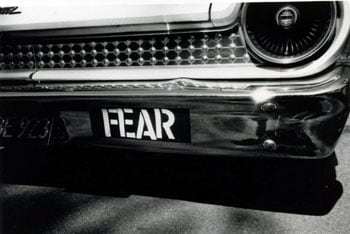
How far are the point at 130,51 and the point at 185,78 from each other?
345 mm

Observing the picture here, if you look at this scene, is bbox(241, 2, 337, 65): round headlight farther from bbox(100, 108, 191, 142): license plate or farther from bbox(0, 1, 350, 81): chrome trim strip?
bbox(100, 108, 191, 142): license plate

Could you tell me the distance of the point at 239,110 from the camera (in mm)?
1566

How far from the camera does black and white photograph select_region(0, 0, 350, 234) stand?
153cm

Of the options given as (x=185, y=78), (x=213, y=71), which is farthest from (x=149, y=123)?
(x=213, y=71)

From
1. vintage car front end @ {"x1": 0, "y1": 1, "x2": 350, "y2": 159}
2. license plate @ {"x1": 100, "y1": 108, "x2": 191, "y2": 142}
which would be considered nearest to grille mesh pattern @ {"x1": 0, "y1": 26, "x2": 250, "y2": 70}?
vintage car front end @ {"x1": 0, "y1": 1, "x2": 350, "y2": 159}

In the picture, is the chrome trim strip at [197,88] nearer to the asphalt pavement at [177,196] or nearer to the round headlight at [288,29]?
the round headlight at [288,29]

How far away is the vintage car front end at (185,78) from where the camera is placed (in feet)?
4.96

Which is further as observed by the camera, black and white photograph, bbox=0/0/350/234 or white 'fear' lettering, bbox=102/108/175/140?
white 'fear' lettering, bbox=102/108/175/140

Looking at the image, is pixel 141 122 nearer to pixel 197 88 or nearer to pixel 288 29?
pixel 197 88

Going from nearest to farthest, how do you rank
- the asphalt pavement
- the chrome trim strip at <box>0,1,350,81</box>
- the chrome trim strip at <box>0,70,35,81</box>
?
the chrome trim strip at <box>0,1,350,81</box> < the asphalt pavement < the chrome trim strip at <box>0,70,35,81</box>

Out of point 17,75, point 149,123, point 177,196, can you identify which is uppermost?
point 17,75

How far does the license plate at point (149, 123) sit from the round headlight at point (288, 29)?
17.5 inches

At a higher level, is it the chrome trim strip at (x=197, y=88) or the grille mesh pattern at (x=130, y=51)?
the grille mesh pattern at (x=130, y=51)

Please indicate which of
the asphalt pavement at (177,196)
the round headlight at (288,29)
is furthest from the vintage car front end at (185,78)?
the asphalt pavement at (177,196)
